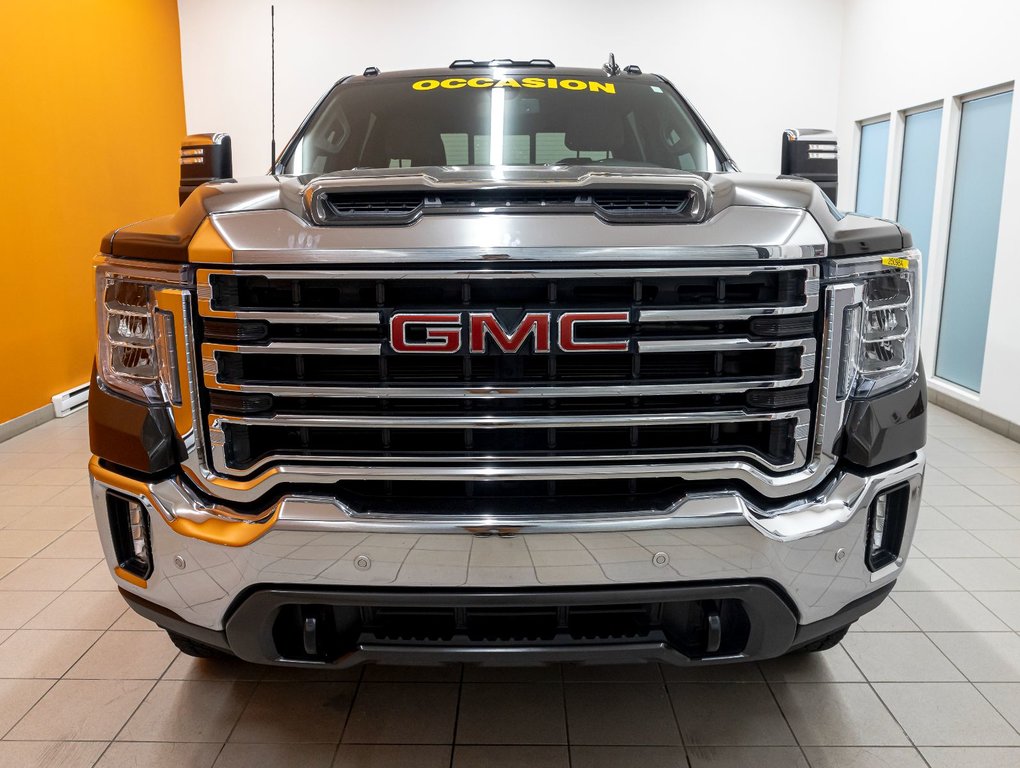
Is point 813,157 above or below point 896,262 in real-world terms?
above

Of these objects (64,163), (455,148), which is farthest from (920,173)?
(64,163)

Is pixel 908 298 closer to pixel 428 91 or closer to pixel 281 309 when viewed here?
pixel 281 309

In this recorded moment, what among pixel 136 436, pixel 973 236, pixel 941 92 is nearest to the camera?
pixel 136 436

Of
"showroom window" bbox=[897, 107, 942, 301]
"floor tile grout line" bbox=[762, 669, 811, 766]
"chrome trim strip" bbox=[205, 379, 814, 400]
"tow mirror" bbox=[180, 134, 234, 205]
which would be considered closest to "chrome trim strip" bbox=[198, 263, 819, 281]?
"chrome trim strip" bbox=[205, 379, 814, 400]

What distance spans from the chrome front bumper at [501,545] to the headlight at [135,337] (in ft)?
0.70

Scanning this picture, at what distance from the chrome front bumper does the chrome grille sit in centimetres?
10

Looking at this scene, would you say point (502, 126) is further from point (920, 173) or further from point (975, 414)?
point (920, 173)

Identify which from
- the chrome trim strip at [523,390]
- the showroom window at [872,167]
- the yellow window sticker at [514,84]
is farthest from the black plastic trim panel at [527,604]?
the showroom window at [872,167]

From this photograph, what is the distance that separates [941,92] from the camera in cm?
570

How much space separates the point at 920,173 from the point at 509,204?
5.82 m

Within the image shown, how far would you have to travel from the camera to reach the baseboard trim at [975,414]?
15.9 ft

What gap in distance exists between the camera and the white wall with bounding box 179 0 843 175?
7.44 m

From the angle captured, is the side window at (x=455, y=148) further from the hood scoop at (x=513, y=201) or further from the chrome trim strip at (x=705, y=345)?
the chrome trim strip at (x=705, y=345)

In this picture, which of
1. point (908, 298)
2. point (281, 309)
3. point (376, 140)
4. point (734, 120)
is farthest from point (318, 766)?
point (734, 120)
